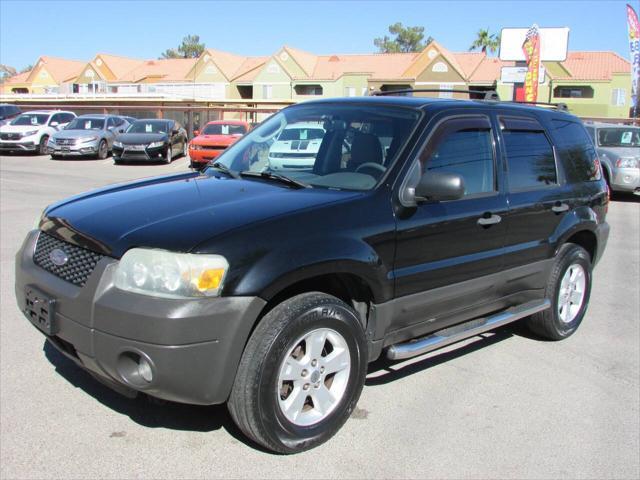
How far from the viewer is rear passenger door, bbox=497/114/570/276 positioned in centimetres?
440

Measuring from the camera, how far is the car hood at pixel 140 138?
19.8 meters

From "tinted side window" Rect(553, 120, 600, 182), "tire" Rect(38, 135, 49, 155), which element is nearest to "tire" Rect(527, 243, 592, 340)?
"tinted side window" Rect(553, 120, 600, 182)

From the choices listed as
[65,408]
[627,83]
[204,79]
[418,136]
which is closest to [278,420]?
[65,408]

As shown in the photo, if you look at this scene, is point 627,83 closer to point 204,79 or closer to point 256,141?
point 204,79

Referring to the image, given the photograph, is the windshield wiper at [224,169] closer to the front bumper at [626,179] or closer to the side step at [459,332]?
the side step at [459,332]

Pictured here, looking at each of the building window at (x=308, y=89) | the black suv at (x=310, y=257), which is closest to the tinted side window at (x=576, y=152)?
the black suv at (x=310, y=257)

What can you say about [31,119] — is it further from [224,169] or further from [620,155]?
[224,169]

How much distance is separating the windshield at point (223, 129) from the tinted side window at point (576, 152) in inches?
592

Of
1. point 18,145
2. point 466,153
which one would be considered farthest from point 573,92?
point 466,153

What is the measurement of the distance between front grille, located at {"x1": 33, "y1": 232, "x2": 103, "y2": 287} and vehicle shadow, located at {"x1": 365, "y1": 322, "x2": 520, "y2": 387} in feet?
6.48

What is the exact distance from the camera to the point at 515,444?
345cm

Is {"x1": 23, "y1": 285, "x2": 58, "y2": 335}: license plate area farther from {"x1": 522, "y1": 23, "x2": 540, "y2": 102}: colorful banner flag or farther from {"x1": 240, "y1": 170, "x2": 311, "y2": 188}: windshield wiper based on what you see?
{"x1": 522, "y1": 23, "x2": 540, "y2": 102}: colorful banner flag

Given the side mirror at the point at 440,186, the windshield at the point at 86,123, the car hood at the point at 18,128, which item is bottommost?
the side mirror at the point at 440,186

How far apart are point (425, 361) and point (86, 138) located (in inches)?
755
